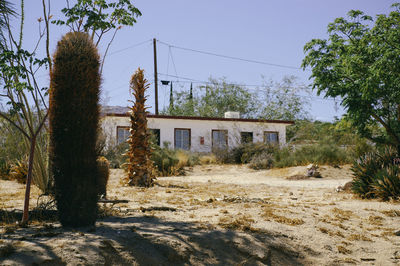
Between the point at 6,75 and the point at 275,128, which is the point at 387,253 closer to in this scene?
the point at 6,75

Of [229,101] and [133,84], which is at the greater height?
[229,101]

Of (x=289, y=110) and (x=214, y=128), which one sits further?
(x=289, y=110)

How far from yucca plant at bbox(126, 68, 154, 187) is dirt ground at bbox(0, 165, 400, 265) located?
356 cm

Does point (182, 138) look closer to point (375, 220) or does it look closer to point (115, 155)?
point (115, 155)

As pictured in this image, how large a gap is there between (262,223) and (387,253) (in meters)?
1.64

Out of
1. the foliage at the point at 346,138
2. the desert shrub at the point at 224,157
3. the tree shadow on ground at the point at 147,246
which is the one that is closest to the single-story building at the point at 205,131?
the desert shrub at the point at 224,157

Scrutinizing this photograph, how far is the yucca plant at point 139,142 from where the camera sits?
10.5 m

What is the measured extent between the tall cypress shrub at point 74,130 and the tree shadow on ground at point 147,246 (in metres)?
0.33

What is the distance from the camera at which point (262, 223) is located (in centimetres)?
528

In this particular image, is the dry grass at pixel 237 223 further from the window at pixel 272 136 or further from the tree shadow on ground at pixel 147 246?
the window at pixel 272 136

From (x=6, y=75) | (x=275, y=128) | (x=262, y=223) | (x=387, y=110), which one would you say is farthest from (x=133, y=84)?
(x=275, y=128)

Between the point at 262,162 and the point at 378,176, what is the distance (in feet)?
34.7

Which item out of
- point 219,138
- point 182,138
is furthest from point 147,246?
point 219,138

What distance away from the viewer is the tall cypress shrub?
4129mm
